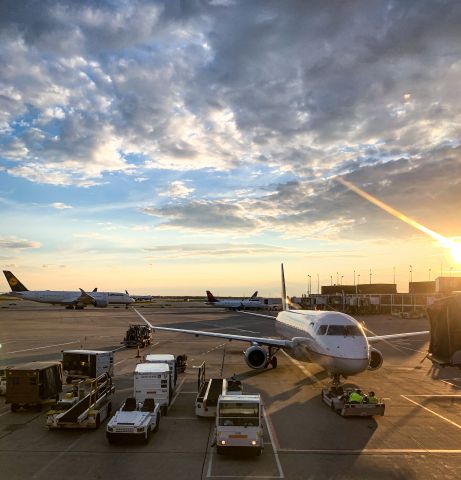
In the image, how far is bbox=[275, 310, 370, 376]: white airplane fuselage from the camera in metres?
25.6

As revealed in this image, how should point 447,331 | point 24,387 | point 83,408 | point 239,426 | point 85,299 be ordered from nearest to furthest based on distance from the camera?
point 239,426 < point 83,408 < point 24,387 < point 447,331 < point 85,299

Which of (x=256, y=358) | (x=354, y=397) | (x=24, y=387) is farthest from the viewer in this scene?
(x=256, y=358)

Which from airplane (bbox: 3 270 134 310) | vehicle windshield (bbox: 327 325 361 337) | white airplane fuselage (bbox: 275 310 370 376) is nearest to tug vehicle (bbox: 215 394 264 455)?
white airplane fuselage (bbox: 275 310 370 376)

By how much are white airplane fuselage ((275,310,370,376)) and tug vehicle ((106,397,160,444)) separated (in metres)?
10.5

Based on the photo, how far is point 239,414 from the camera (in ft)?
58.7

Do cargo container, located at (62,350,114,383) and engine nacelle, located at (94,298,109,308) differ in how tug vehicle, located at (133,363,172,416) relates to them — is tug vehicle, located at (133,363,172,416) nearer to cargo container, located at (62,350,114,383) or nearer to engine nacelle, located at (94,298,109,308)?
cargo container, located at (62,350,114,383)

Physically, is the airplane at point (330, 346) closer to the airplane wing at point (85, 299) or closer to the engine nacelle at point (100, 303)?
the airplane wing at point (85, 299)

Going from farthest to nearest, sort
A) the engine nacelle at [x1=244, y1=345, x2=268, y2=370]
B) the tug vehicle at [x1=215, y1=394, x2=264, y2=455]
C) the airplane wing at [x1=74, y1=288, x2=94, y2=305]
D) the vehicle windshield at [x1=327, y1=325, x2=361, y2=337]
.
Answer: the airplane wing at [x1=74, y1=288, x2=94, y2=305] → the engine nacelle at [x1=244, y1=345, x2=268, y2=370] → the vehicle windshield at [x1=327, y1=325, x2=361, y2=337] → the tug vehicle at [x1=215, y1=394, x2=264, y2=455]

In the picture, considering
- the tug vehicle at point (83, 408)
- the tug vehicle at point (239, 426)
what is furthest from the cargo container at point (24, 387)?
the tug vehicle at point (239, 426)

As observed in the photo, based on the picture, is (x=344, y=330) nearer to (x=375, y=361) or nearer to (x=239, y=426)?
(x=375, y=361)

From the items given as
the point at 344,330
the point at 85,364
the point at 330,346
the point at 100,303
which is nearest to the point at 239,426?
the point at 330,346

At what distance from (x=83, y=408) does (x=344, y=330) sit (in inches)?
591

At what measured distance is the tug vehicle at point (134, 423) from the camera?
18.5 m

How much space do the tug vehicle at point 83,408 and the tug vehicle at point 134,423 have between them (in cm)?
180
